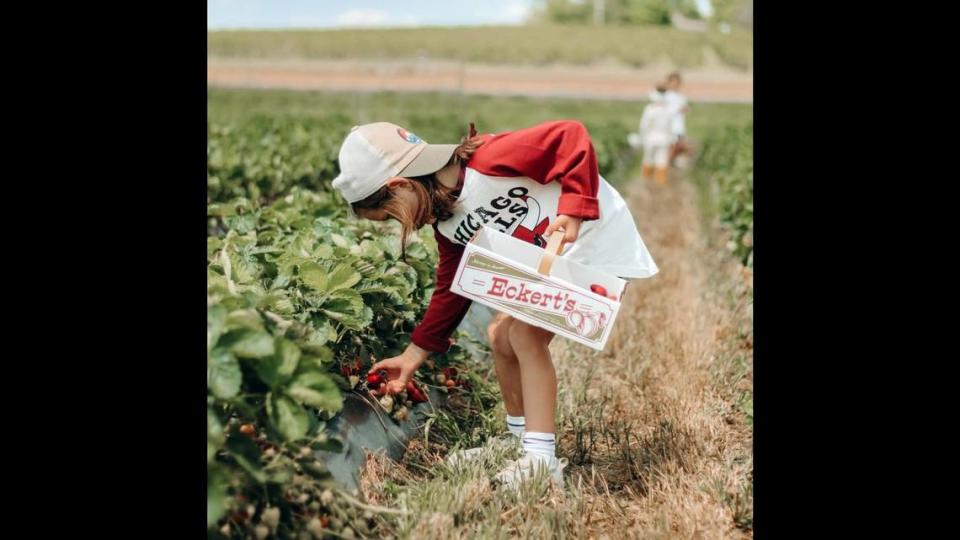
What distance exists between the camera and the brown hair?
2867 mm

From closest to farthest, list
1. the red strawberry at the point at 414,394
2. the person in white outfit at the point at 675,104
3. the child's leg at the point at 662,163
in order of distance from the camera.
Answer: the red strawberry at the point at 414,394
the child's leg at the point at 662,163
the person in white outfit at the point at 675,104

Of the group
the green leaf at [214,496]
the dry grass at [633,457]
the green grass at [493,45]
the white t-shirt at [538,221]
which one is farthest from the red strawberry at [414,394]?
the green grass at [493,45]

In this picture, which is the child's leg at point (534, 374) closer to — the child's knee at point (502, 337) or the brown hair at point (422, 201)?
the child's knee at point (502, 337)

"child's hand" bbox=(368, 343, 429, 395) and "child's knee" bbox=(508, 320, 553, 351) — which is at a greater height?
"child's knee" bbox=(508, 320, 553, 351)

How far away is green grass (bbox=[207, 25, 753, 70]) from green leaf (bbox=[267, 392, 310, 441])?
39.3 metres

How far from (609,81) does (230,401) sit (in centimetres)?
4183

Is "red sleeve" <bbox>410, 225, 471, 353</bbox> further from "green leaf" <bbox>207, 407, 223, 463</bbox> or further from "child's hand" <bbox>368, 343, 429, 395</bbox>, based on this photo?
"green leaf" <bbox>207, 407, 223, 463</bbox>

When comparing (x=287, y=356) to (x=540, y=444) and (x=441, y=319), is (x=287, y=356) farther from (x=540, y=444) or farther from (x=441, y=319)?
(x=540, y=444)

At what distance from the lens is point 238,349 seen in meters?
2.18

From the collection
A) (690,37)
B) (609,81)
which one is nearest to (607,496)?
(609,81)

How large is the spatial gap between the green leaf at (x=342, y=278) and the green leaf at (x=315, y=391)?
79 centimetres

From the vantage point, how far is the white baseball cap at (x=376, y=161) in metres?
2.84

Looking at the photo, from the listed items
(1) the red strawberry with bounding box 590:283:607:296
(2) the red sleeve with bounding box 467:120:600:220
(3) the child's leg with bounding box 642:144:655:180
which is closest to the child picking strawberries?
(2) the red sleeve with bounding box 467:120:600:220
